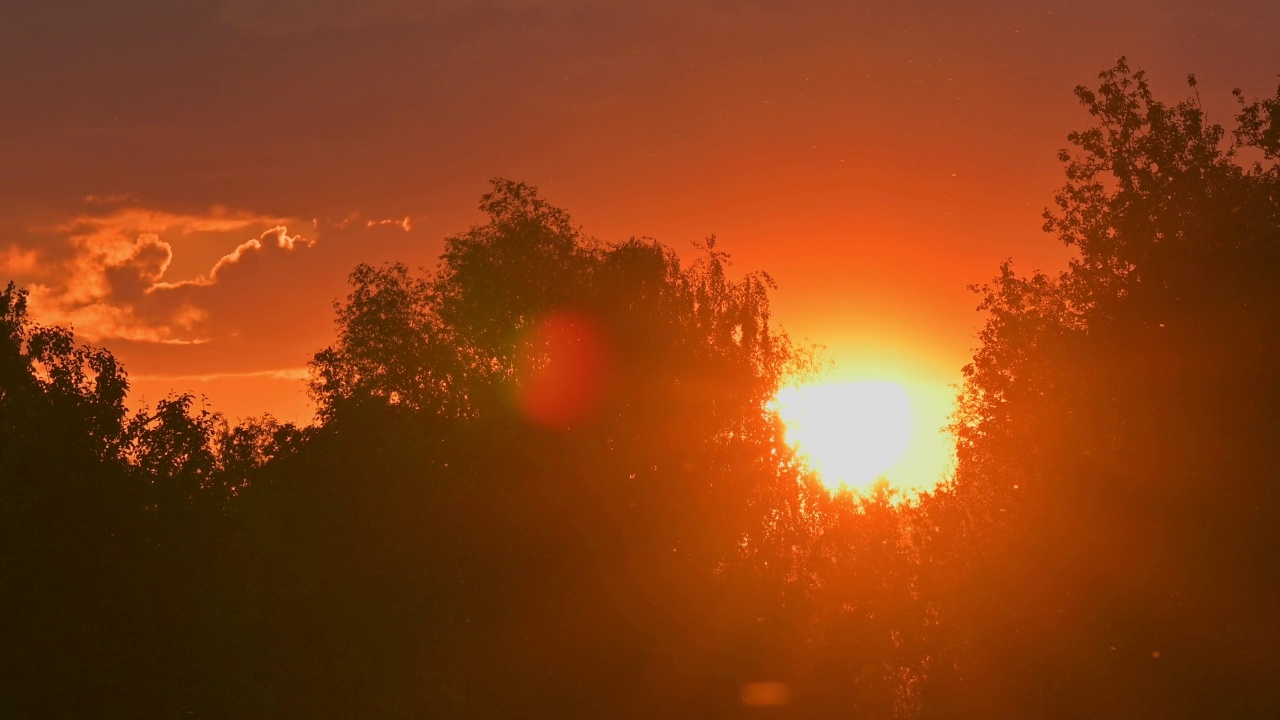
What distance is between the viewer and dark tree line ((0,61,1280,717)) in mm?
30578

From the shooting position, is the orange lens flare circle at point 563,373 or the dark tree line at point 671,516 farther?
the orange lens flare circle at point 563,373

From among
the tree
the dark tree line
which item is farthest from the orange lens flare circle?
the tree

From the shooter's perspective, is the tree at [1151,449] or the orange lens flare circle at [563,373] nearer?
the tree at [1151,449]

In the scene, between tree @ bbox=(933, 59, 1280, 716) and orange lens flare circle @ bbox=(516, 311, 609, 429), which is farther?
orange lens flare circle @ bbox=(516, 311, 609, 429)

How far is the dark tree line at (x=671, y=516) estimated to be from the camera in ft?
100

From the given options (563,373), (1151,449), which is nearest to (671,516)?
(563,373)

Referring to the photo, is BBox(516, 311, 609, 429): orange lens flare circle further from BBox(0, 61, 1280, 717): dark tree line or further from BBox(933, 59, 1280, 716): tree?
BBox(933, 59, 1280, 716): tree

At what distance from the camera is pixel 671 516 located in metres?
42.4

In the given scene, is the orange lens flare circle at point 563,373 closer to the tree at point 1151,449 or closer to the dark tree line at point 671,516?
the dark tree line at point 671,516

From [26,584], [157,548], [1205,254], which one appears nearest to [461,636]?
[157,548]

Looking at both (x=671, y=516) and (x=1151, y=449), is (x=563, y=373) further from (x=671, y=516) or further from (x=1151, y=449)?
(x=1151, y=449)

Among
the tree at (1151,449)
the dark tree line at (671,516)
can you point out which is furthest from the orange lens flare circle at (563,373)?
the tree at (1151,449)

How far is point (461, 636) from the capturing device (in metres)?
38.0

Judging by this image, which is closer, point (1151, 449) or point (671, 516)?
point (1151, 449)
